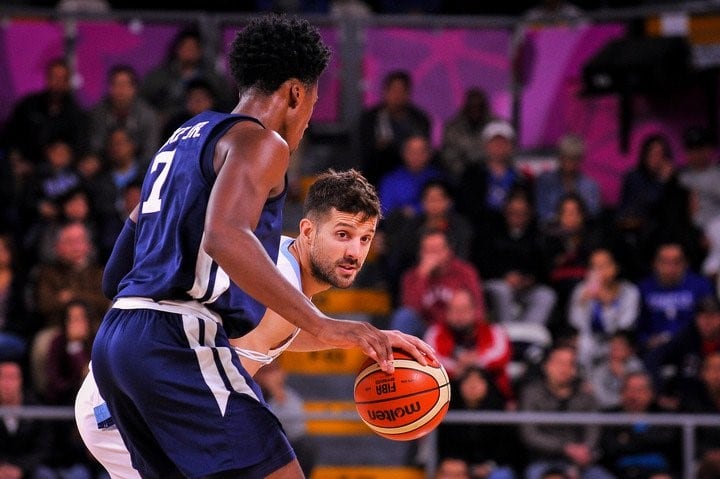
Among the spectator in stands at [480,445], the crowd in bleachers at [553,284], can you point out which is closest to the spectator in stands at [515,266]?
the crowd in bleachers at [553,284]

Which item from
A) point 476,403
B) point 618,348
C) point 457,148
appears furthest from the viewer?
point 457,148

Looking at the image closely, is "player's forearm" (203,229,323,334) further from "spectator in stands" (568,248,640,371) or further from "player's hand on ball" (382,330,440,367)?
"spectator in stands" (568,248,640,371)

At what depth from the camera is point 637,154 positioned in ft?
38.4

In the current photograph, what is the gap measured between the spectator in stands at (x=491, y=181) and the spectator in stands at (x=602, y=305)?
1176 millimetres

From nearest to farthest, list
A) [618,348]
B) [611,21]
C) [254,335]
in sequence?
1. [254,335]
2. [618,348]
3. [611,21]

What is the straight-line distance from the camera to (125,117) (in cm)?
1090

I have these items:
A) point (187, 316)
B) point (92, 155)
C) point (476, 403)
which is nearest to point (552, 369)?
point (476, 403)

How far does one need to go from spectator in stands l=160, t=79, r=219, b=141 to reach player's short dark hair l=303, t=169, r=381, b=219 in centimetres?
604

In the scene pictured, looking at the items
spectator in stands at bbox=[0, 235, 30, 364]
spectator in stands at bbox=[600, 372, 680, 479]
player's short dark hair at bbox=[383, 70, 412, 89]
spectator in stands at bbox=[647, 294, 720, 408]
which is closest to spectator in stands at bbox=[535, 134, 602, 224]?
player's short dark hair at bbox=[383, 70, 412, 89]

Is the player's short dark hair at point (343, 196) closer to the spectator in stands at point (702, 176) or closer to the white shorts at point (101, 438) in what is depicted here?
the white shorts at point (101, 438)

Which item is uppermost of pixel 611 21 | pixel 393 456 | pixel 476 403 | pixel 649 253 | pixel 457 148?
pixel 611 21

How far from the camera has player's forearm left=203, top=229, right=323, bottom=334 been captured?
11.2ft

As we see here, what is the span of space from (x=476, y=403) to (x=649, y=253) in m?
2.53

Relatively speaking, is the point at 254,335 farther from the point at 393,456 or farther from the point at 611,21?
the point at 611,21
